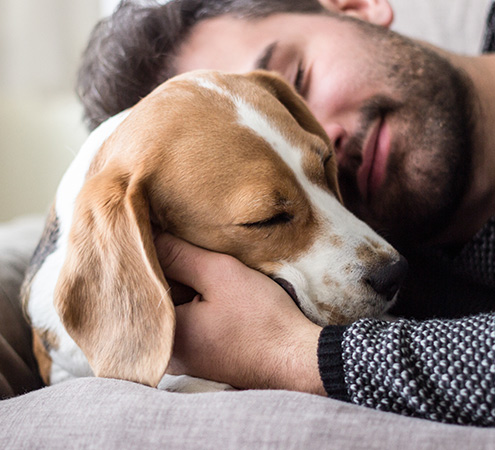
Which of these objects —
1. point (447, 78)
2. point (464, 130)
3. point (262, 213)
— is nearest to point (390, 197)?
point (464, 130)

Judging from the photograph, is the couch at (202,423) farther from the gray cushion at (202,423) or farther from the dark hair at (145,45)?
the dark hair at (145,45)

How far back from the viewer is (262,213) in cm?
105

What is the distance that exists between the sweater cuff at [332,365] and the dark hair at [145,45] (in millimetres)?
1085

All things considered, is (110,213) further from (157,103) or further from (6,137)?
(6,137)

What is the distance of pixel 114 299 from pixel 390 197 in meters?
0.88

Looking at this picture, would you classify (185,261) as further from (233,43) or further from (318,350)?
(233,43)

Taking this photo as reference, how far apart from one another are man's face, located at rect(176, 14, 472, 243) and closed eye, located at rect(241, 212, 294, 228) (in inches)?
20.3

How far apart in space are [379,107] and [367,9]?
616 millimetres

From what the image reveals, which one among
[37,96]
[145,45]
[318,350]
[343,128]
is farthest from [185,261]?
[37,96]

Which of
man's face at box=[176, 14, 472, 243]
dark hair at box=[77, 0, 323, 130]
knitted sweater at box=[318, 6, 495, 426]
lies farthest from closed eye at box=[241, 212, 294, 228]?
dark hair at box=[77, 0, 323, 130]

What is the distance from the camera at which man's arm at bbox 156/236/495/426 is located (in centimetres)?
77

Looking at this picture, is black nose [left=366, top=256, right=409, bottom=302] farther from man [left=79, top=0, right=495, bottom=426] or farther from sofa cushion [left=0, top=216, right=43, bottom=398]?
sofa cushion [left=0, top=216, right=43, bottom=398]

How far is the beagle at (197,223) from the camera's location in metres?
0.99

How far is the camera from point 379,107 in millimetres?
1559
